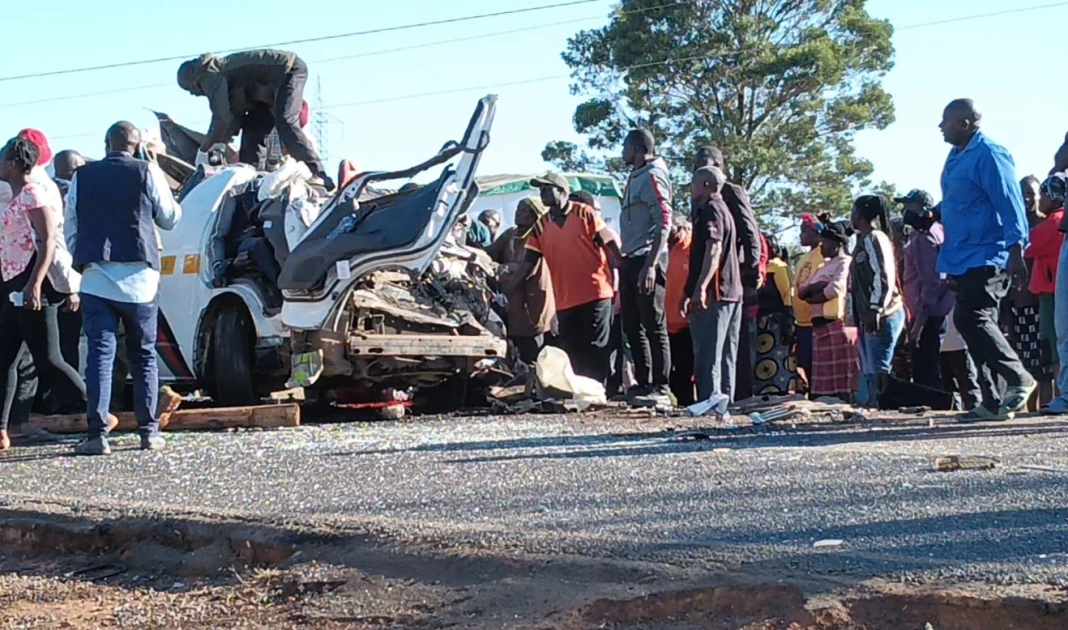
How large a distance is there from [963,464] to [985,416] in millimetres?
2208

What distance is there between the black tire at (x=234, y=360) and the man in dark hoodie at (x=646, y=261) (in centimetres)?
270

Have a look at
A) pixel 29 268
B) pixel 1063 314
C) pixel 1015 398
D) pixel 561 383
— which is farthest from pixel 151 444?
pixel 1063 314

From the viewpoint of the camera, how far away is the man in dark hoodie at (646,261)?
30.3ft

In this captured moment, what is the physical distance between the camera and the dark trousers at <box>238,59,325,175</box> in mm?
Answer: 11953

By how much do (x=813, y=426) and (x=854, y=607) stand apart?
445 centimetres

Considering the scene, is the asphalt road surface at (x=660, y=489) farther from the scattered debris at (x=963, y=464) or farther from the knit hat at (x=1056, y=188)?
the knit hat at (x=1056, y=188)

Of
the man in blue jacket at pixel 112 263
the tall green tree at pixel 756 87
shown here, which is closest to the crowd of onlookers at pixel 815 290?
the man in blue jacket at pixel 112 263

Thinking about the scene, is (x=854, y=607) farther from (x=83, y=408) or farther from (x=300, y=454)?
(x=83, y=408)

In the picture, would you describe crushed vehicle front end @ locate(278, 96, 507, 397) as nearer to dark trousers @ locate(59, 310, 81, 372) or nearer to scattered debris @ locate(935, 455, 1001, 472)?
dark trousers @ locate(59, 310, 81, 372)

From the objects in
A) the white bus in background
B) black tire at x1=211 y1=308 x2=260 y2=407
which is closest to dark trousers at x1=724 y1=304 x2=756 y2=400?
black tire at x1=211 y1=308 x2=260 y2=407

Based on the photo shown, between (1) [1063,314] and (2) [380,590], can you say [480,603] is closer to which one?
(2) [380,590]

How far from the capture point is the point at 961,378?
991 centimetres

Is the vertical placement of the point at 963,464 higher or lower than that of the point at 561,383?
lower

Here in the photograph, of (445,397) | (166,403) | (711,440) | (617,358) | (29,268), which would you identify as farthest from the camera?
(617,358)
